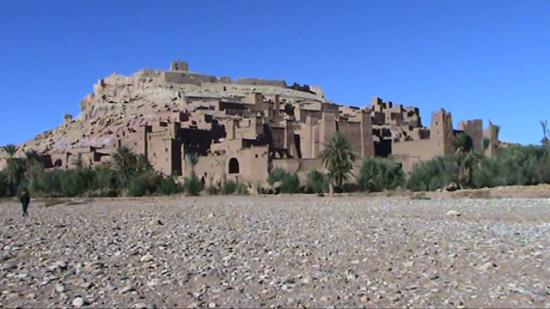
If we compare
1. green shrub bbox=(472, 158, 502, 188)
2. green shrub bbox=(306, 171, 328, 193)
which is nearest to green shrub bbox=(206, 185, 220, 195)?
green shrub bbox=(306, 171, 328, 193)

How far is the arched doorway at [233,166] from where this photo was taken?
158ft

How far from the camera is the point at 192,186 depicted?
45.5 meters

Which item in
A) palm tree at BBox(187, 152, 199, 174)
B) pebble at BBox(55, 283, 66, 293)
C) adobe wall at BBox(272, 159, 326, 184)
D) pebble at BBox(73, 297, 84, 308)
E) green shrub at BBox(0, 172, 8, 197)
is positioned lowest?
pebble at BBox(73, 297, 84, 308)

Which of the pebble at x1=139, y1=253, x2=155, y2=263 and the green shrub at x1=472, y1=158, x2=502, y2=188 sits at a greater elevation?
the green shrub at x1=472, y1=158, x2=502, y2=188

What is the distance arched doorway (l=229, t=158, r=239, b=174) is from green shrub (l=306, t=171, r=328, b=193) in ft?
20.7

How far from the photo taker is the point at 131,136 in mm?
57969

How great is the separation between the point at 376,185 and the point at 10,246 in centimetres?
3130

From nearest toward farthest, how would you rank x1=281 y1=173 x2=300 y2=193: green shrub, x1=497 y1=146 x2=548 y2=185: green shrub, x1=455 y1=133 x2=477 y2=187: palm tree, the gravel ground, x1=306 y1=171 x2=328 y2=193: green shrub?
the gravel ground < x1=497 y1=146 x2=548 y2=185: green shrub < x1=455 y1=133 x2=477 y2=187: palm tree < x1=306 y1=171 x2=328 y2=193: green shrub < x1=281 y1=173 x2=300 y2=193: green shrub

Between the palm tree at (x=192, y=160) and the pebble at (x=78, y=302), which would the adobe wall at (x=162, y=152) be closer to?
the palm tree at (x=192, y=160)

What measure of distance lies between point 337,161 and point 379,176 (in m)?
3.09

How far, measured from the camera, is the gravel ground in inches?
328

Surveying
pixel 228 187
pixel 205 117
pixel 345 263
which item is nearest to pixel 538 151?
pixel 228 187

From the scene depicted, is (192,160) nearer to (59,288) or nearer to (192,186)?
(192,186)

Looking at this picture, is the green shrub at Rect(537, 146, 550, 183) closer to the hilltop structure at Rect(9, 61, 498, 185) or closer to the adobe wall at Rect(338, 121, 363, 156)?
the hilltop structure at Rect(9, 61, 498, 185)
